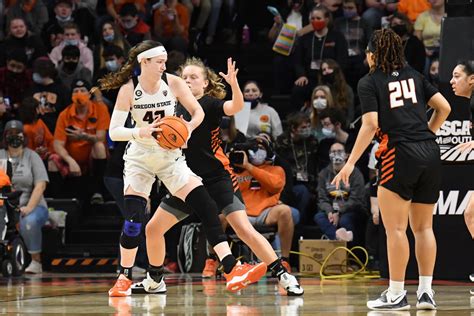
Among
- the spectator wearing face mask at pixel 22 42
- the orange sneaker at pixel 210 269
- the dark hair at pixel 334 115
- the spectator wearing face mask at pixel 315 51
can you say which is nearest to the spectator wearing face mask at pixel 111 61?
the spectator wearing face mask at pixel 22 42

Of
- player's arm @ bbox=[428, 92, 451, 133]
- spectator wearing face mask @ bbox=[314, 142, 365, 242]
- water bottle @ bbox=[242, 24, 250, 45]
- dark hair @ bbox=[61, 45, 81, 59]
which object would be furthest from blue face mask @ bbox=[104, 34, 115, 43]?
player's arm @ bbox=[428, 92, 451, 133]

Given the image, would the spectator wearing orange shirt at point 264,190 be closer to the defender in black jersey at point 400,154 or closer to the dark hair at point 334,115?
the dark hair at point 334,115

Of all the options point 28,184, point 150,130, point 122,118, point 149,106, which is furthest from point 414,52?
point 150,130

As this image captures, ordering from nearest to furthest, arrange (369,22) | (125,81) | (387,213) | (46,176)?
1. (387,213)
2. (125,81)
3. (46,176)
4. (369,22)

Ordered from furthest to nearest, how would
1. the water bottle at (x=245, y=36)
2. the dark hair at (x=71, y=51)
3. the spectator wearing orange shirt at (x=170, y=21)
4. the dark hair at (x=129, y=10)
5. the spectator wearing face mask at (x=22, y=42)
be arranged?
the water bottle at (x=245, y=36)
the dark hair at (x=129, y=10)
the spectator wearing orange shirt at (x=170, y=21)
the spectator wearing face mask at (x=22, y=42)
the dark hair at (x=71, y=51)

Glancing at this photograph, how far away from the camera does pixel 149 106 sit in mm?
9789

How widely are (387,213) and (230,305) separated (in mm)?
Answer: 1472

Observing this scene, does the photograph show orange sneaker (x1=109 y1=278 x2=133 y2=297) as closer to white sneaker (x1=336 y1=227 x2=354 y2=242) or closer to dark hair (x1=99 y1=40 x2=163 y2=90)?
dark hair (x1=99 y1=40 x2=163 y2=90)

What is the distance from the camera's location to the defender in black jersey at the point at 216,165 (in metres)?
9.91

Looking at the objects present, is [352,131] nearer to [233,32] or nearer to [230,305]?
[233,32]

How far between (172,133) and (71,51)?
26.6 feet

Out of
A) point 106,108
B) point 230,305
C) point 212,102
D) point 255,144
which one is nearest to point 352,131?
point 255,144

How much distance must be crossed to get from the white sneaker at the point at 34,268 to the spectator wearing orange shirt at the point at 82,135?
1.46 meters

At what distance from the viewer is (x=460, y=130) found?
468 inches
